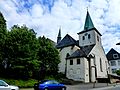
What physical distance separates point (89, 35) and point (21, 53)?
3212 centimetres

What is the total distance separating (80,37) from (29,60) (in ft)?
107

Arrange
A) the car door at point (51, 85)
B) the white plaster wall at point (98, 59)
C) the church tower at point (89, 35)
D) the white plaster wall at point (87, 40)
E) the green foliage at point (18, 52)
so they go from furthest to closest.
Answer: the church tower at point (89, 35) → the white plaster wall at point (87, 40) → the white plaster wall at point (98, 59) → the green foliage at point (18, 52) → the car door at point (51, 85)

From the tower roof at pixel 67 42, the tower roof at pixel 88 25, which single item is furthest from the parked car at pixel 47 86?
the tower roof at pixel 88 25

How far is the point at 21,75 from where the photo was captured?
3528 cm

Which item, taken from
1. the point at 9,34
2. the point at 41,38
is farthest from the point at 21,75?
the point at 41,38

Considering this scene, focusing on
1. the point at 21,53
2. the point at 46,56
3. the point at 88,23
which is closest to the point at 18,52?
the point at 21,53

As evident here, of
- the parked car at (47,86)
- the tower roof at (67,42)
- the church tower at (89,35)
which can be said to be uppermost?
the church tower at (89,35)

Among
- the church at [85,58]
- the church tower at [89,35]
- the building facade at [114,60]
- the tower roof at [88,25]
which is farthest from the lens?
the building facade at [114,60]

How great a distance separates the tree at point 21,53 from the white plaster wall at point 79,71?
56.0 feet

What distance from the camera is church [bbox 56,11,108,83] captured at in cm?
4941

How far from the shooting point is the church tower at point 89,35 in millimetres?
59575

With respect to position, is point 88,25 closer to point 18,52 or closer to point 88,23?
point 88,23

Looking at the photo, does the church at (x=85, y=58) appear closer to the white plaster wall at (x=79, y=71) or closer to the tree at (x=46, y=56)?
the white plaster wall at (x=79, y=71)

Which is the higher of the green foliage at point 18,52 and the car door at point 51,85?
the green foliage at point 18,52
